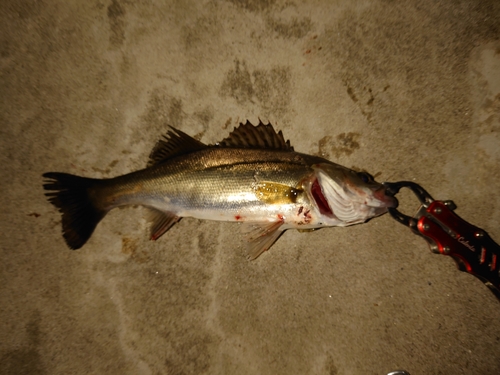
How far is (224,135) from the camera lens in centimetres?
266

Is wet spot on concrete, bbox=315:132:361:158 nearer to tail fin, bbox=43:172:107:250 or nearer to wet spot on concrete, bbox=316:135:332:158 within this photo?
wet spot on concrete, bbox=316:135:332:158

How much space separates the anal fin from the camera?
95.1 inches

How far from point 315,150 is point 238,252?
1.24m

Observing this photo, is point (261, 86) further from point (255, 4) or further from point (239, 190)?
point (239, 190)

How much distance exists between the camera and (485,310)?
7.79ft

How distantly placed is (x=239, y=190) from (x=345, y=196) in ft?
2.76

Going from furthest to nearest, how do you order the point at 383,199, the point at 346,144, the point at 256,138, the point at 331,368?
the point at 346,144, the point at 331,368, the point at 256,138, the point at 383,199

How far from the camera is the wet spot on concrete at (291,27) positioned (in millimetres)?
2625

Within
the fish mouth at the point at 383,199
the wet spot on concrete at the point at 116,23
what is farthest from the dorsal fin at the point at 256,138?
the wet spot on concrete at the point at 116,23

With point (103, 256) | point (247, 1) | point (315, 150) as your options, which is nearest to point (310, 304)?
point (315, 150)

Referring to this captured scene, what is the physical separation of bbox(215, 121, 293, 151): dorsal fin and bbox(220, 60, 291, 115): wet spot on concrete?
0.44 m

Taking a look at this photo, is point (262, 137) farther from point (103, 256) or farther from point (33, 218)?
point (33, 218)

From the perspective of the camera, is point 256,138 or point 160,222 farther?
point 160,222

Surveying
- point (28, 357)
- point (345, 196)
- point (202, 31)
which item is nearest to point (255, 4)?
point (202, 31)
